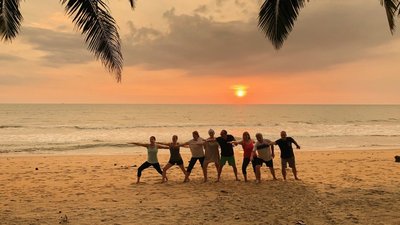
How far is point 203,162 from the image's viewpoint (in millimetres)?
11766

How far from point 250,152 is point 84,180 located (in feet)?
20.4

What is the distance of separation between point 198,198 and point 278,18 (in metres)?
5.21

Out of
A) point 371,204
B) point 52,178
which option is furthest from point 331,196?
point 52,178

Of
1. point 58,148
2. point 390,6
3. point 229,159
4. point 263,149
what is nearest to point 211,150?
point 229,159

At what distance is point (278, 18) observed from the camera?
27.0 ft

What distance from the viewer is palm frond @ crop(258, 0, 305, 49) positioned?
8250mm

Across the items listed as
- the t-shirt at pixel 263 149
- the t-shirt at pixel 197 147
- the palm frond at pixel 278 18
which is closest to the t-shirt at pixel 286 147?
the t-shirt at pixel 263 149

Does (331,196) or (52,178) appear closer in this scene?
(331,196)

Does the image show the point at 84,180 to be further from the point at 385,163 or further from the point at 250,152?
the point at 385,163

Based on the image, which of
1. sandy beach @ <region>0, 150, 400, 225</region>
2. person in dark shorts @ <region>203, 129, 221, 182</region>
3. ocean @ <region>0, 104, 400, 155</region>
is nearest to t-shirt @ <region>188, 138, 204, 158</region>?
person in dark shorts @ <region>203, 129, 221, 182</region>

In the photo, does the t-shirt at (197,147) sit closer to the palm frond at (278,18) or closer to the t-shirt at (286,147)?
the t-shirt at (286,147)

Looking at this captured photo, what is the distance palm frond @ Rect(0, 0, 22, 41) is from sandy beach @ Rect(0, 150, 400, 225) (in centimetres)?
438

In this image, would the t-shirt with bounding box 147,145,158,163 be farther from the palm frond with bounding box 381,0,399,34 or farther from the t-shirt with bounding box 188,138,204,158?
the palm frond with bounding box 381,0,399,34

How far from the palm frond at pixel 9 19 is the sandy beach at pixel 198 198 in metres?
4.38
